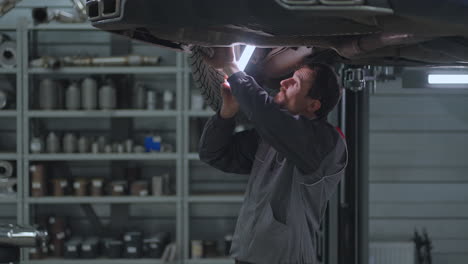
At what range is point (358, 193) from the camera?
3.44 m

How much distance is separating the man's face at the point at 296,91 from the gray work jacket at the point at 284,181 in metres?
0.09

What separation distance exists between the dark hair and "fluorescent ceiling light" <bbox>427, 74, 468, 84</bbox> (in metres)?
1.02

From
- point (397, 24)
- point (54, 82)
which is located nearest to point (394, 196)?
point (54, 82)

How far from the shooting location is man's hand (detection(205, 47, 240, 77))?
167 cm

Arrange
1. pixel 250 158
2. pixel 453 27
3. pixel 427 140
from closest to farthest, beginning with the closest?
pixel 453 27
pixel 250 158
pixel 427 140

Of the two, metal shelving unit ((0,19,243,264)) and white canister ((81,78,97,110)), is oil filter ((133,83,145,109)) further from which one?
white canister ((81,78,97,110))

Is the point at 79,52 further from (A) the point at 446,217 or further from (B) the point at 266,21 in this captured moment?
(B) the point at 266,21

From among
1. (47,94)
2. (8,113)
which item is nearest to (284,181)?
(47,94)

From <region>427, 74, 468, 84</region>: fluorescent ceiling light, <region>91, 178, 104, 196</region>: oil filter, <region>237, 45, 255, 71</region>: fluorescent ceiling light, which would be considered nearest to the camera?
<region>237, 45, 255, 71</region>: fluorescent ceiling light

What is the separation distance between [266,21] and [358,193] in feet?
8.15

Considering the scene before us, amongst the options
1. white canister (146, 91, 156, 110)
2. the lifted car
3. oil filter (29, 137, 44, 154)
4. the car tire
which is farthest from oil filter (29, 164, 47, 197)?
the lifted car

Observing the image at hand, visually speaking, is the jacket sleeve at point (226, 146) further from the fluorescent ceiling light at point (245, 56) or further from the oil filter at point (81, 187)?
the oil filter at point (81, 187)

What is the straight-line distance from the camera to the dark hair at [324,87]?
1.97m

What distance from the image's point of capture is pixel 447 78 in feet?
9.20
